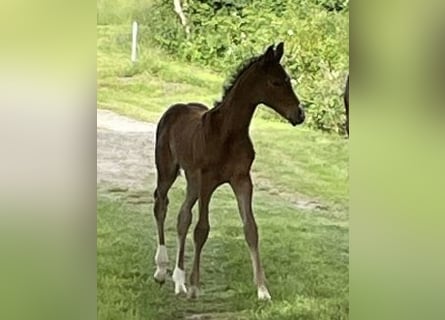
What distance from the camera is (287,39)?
158cm

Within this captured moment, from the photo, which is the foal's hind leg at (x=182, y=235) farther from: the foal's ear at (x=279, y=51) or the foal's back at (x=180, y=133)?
the foal's ear at (x=279, y=51)

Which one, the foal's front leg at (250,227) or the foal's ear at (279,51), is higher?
the foal's ear at (279,51)

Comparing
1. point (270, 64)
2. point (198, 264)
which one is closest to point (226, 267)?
point (198, 264)

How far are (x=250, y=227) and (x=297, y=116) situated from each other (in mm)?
256

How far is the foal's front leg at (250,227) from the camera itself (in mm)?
1564

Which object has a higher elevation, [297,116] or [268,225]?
[297,116]

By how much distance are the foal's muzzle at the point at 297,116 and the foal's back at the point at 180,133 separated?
0.18 m

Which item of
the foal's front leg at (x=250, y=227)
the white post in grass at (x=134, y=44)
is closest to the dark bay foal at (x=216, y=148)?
the foal's front leg at (x=250, y=227)

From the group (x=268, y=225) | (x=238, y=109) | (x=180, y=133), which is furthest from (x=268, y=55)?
(x=268, y=225)

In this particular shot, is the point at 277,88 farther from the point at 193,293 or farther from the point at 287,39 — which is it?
the point at 193,293

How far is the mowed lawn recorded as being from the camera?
1.55m

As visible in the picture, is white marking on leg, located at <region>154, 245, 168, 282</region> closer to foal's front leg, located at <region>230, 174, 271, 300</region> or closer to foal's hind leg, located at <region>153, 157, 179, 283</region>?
foal's hind leg, located at <region>153, 157, 179, 283</region>

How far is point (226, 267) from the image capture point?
5.15 ft
